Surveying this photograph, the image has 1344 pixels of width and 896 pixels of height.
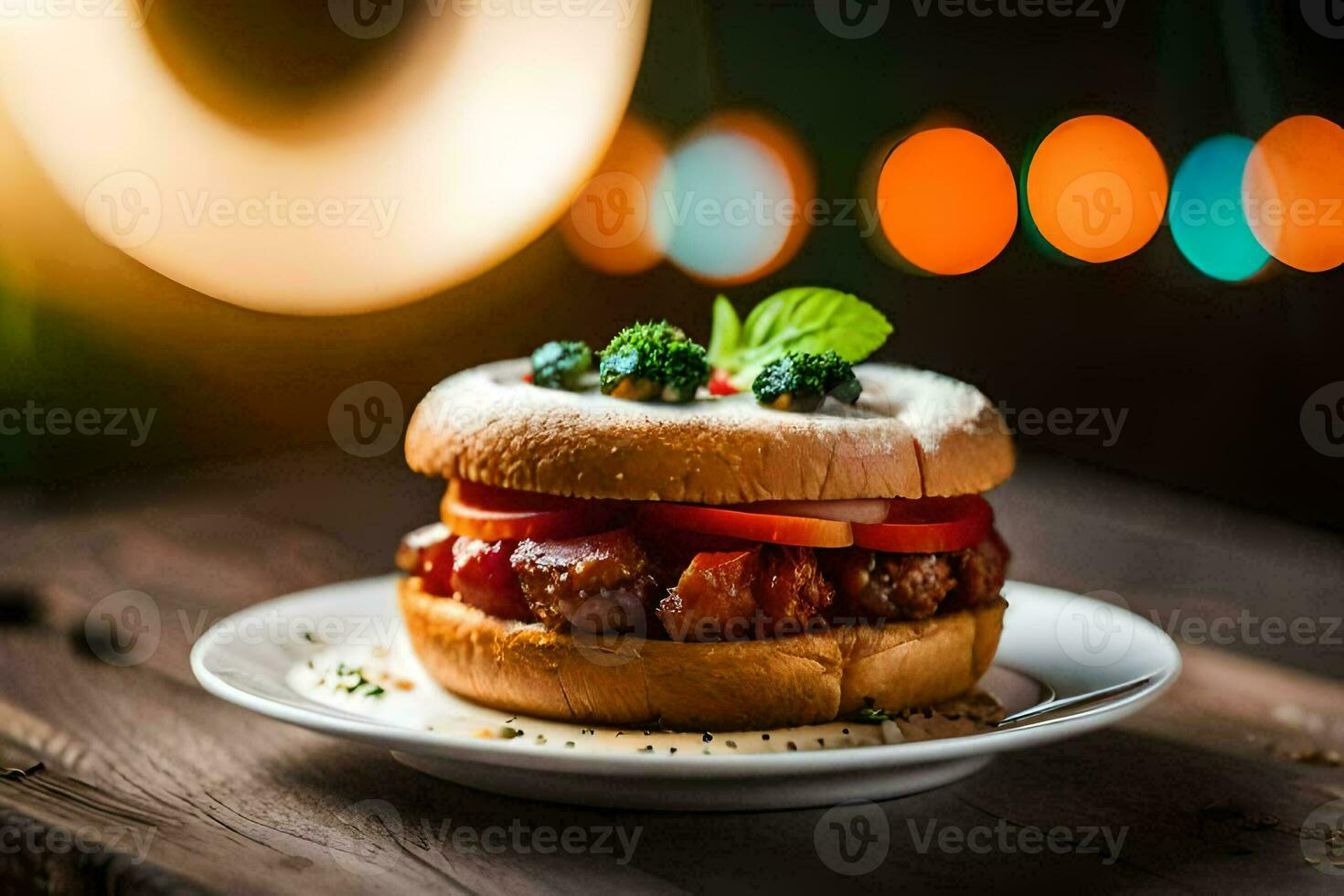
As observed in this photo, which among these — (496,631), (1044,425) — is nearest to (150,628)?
(496,631)

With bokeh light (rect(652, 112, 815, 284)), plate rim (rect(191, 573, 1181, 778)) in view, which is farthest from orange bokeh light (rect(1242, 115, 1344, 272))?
plate rim (rect(191, 573, 1181, 778))

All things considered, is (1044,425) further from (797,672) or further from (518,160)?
(797,672)

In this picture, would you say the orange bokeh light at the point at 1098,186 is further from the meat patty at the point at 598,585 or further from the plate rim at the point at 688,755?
the meat patty at the point at 598,585

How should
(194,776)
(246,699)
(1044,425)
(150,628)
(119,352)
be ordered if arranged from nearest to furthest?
1. (246,699)
2. (194,776)
3. (150,628)
4. (119,352)
5. (1044,425)

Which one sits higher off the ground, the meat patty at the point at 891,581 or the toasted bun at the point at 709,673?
the meat patty at the point at 891,581

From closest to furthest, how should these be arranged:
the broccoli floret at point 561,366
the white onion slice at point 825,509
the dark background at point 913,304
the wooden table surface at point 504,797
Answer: the wooden table surface at point 504,797 < the white onion slice at point 825,509 < the broccoli floret at point 561,366 < the dark background at point 913,304

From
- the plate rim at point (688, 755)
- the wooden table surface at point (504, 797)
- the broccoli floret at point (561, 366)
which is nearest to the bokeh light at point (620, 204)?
the wooden table surface at point (504, 797)

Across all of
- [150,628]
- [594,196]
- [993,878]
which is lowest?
[150,628]

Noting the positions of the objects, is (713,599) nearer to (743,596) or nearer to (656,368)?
(743,596)
